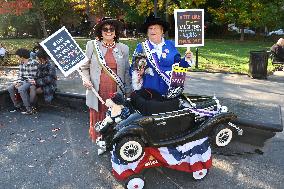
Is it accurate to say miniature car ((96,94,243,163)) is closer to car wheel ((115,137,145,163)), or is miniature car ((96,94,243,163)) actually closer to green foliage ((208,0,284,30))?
car wheel ((115,137,145,163))

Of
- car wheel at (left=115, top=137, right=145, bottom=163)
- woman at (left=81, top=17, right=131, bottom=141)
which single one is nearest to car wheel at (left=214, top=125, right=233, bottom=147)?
car wheel at (left=115, top=137, right=145, bottom=163)

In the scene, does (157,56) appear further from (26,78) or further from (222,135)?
(26,78)

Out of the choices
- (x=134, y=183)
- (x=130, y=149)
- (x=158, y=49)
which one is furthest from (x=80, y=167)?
(x=158, y=49)

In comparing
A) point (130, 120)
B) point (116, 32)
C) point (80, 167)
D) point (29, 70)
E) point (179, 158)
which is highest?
point (116, 32)

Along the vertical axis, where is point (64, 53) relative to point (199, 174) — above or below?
above

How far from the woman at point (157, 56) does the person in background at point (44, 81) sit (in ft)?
11.4

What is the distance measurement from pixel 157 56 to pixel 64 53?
123 cm

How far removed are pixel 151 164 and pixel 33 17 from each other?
27.3 metres

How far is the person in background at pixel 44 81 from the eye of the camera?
7.13m

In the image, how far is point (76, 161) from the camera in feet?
16.5

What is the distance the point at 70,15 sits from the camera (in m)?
35.4

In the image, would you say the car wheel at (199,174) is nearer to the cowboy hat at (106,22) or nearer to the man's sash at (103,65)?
the man's sash at (103,65)

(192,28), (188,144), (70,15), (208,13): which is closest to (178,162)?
(188,144)

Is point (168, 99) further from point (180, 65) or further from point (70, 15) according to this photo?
point (70, 15)
